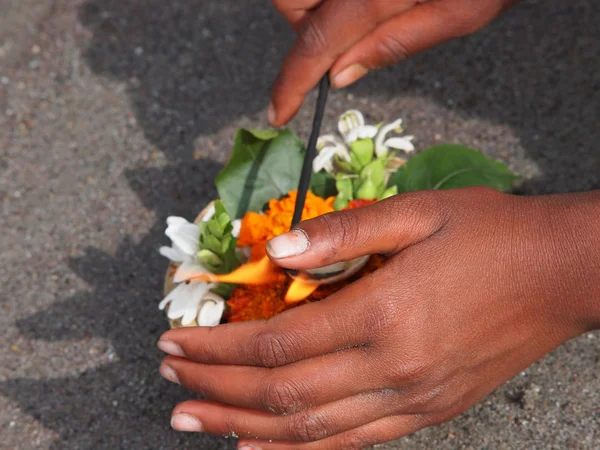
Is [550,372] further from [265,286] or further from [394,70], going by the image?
[394,70]

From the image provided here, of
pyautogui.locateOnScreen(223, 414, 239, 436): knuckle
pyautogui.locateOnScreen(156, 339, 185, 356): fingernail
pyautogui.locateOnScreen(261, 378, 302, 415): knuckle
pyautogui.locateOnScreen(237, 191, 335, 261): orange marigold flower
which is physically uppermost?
pyautogui.locateOnScreen(237, 191, 335, 261): orange marigold flower

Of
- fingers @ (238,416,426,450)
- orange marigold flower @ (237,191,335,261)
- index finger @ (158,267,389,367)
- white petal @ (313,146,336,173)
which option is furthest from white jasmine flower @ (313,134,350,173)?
fingers @ (238,416,426,450)

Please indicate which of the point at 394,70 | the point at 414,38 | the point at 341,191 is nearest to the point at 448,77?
the point at 394,70

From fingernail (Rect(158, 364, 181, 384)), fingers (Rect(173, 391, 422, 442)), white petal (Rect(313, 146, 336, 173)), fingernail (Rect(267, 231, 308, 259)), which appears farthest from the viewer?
white petal (Rect(313, 146, 336, 173))

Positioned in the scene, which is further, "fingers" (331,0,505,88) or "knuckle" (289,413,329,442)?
"fingers" (331,0,505,88)

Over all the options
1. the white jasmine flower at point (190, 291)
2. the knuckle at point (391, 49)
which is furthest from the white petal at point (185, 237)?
the knuckle at point (391, 49)

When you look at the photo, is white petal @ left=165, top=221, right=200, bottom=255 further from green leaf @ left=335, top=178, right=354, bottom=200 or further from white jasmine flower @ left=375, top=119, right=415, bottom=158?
white jasmine flower @ left=375, top=119, right=415, bottom=158

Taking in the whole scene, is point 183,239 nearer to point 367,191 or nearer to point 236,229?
point 236,229
